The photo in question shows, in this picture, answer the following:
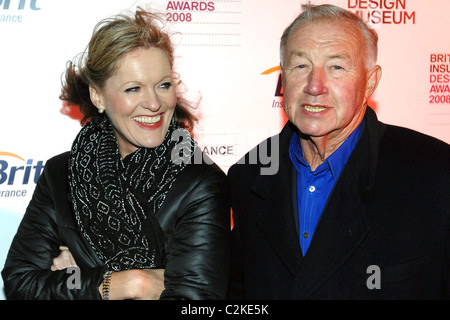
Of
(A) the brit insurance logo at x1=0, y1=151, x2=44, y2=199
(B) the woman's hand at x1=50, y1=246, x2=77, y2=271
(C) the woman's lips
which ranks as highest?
(C) the woman's lips

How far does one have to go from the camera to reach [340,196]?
2199mm

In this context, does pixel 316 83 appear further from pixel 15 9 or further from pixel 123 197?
pixel 15 9

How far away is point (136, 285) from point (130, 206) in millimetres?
349

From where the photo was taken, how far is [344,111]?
2217mm

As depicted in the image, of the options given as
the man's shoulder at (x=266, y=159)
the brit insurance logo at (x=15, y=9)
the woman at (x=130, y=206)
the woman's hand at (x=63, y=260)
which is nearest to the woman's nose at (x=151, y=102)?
the woman at (x=130, y=206)

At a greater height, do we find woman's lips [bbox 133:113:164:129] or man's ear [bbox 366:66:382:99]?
man's ear [bbox 366:66:382:99]

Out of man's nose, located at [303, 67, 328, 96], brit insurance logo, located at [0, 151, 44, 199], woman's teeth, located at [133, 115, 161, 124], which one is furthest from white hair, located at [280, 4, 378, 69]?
brit insurance logo, located at [0, 151, 44, 199]

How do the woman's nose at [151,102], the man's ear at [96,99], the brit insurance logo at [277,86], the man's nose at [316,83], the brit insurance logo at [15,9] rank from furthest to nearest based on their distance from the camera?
the brit insurance logo at [277,86] < the brit insurance logo at [15,9] < the man's ear at [96,99] < the woman's nose at [151,102] < the man's nose at [316,83]

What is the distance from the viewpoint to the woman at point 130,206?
214 centimetres

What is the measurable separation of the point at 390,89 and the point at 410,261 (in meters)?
1.71

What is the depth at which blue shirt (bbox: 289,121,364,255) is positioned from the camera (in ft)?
7.43

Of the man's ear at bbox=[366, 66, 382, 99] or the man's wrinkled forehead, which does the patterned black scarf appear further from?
the man's ear at bbox=[366, 66, 382, 99]

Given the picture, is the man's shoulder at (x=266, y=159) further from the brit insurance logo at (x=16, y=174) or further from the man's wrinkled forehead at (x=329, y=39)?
the brit insurance logo at (x=16, y=174)

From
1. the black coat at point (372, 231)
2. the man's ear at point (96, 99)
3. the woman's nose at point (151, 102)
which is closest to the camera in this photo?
the black coat at point (372, 231)
